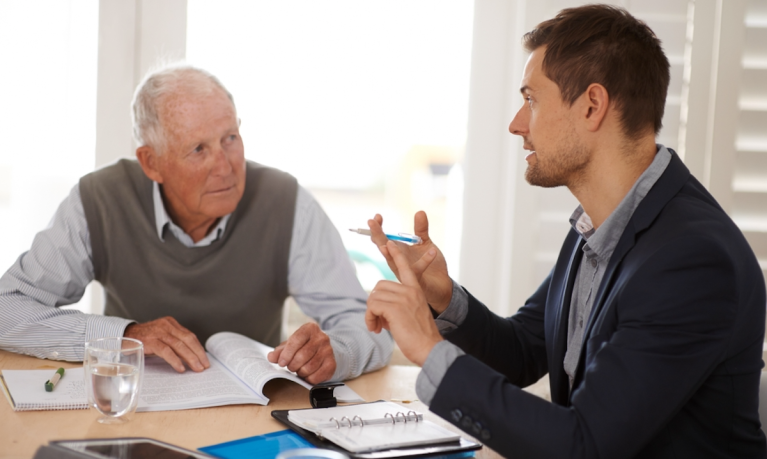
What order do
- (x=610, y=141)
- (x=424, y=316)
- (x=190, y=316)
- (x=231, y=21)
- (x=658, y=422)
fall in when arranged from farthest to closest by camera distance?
(x=231, y=21) < (x=190, y=316) < (x=610, y=141) < (x=424, y=316) < (x=658, y=422)

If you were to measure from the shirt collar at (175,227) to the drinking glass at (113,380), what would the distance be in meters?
0.75

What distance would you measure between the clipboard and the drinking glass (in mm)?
262

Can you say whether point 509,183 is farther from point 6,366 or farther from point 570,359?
point 6,366

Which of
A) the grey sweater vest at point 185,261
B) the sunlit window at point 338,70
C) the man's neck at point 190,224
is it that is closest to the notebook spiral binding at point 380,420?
the grey sweater vest at point 185,261

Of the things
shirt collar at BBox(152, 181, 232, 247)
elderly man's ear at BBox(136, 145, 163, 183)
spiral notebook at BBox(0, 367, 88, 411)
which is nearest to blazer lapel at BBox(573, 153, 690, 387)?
spiral notebook at BBox(0, 367, 88, 411)

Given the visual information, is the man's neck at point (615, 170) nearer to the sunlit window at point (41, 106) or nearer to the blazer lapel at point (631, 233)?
the blazer lapel at point (631, 233)

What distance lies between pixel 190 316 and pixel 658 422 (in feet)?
4.01

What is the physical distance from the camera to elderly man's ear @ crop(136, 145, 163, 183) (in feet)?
5.88

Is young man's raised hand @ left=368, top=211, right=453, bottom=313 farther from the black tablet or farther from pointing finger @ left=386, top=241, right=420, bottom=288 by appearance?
the black tablet

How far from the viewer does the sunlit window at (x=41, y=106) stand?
2.26m

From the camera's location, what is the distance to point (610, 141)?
1.20 meters

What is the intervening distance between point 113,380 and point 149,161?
0.89 m

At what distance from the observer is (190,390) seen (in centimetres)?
122

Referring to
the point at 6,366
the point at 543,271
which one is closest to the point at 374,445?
the point at 6,366
